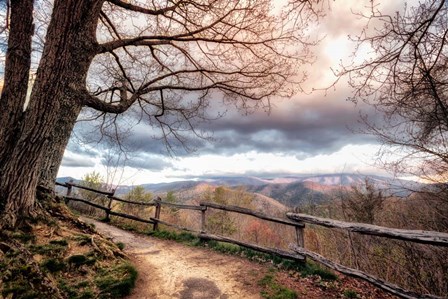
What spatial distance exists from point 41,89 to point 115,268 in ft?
11.1

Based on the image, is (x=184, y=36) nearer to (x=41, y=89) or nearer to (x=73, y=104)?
(x=73, y=104)

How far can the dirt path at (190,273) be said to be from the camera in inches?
169

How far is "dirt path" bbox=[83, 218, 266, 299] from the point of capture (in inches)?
169

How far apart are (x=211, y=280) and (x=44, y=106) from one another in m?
4.37

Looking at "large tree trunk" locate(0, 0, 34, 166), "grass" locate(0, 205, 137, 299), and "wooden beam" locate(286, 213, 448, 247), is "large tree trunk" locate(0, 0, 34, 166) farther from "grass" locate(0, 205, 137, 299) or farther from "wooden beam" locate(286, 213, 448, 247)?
"wooden beam" locate(286, 213, 448, 247)

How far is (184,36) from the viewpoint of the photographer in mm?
6551

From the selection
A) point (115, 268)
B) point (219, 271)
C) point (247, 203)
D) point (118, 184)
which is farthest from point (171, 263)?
point (247, 203)

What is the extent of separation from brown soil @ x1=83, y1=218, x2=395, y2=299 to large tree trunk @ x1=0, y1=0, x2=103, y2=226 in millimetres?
2492

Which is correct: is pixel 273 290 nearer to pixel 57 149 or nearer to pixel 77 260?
pixel 77 260

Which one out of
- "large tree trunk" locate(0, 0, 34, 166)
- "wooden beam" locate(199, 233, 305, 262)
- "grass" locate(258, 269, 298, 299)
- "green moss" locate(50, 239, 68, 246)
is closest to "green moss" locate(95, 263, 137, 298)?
"green moss" locate(50, 239, 68, 246)

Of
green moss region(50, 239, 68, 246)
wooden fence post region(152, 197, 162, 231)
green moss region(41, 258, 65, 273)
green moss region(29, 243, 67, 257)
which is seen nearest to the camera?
green moss region(41, 258, 65, 273)

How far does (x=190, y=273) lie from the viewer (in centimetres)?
513

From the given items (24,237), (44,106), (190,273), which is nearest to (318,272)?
(190,273)

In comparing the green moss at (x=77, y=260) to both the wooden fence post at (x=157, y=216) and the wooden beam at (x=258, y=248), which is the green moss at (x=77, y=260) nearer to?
the wooden beam at (x=258, y=248)
